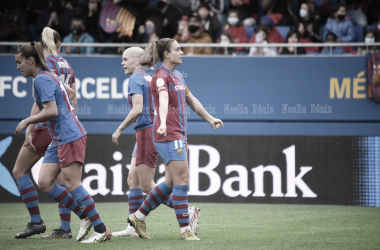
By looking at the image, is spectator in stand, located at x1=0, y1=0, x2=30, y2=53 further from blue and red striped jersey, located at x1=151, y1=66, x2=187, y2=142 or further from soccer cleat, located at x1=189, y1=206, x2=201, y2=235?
soccer cleat, located at x1=189, y1=206, x2=201, y2=235

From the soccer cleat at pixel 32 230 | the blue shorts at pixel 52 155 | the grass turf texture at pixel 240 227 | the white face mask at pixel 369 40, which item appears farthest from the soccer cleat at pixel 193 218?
the white face mask at pixel 369 40

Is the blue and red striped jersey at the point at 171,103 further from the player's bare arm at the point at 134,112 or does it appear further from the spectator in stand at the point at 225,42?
the spectator in stand at the point at 225,42

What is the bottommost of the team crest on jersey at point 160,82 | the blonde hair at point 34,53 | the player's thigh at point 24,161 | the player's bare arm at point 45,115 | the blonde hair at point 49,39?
the player's thigh at point 24,161

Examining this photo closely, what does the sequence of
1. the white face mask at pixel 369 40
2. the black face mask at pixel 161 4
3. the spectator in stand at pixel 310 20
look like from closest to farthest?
the white face mask at pixel 369 40, the spectator in stand at pixel 310 20, the black face mask at pixel 161 4

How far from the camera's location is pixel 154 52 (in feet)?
18.6

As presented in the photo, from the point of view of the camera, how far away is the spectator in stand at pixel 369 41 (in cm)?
1031

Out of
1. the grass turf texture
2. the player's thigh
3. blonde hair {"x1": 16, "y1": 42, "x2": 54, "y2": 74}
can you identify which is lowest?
the grass turf texture

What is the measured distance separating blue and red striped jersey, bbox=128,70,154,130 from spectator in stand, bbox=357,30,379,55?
18.5ft

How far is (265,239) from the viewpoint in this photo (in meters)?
5.77

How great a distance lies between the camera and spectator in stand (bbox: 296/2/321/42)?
1134cm

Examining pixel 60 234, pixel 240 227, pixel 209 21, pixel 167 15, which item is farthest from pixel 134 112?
pixel 167 15

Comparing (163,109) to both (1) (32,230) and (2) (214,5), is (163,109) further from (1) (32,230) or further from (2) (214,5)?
(2) (214,5)

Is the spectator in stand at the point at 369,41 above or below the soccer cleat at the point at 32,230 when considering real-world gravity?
above

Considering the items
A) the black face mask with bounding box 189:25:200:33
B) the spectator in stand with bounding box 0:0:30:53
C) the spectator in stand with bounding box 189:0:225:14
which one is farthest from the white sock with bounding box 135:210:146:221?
the spectator in stand with bounding box 189:0:225:14
